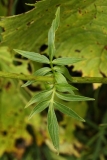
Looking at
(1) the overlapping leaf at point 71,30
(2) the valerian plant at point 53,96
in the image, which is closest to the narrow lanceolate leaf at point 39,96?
(2) the valerian plant at point 53,96

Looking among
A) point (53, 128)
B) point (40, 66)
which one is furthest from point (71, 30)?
point (53, 128)

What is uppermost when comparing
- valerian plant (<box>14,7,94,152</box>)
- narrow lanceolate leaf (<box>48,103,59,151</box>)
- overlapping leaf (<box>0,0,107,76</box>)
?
overlapping leaf (<box>0,0,107,76</box>)

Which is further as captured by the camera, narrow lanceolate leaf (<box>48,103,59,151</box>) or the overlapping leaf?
the overlapping leaf

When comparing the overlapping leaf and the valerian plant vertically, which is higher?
the overlapping leaf

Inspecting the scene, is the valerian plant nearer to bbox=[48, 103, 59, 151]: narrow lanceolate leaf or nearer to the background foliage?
bbox=[48, 103, 59, 151]: narrow lanceolate leaf

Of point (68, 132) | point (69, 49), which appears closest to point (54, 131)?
point (69, 49)

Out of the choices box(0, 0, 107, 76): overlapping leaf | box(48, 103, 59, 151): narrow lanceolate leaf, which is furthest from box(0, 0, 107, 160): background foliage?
box(48, 103, 59, 151): narrow lanceolate leaf

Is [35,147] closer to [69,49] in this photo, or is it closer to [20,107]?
[20,107]

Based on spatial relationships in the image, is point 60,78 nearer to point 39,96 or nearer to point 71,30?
point 39,96
